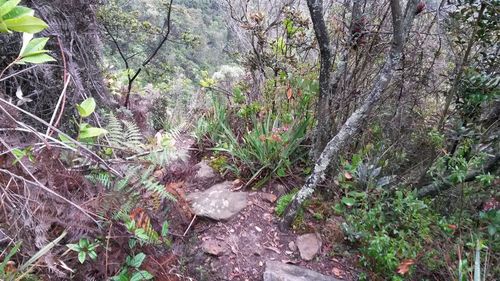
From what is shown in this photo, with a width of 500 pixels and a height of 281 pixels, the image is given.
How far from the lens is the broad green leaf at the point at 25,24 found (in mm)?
1063

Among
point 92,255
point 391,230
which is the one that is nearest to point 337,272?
point 391,230

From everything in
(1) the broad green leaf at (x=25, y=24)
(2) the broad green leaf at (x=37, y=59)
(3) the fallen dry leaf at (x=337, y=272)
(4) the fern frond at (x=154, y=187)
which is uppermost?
(1) the broad green leaf at (x=25, y=24)

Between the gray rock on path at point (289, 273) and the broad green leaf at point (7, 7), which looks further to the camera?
the gray rock on path at point (289, 273)

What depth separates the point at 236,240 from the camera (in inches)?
102

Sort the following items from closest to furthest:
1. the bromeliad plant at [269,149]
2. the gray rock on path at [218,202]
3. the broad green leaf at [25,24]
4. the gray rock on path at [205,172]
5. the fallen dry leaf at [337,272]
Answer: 1. the broad green leaf at [25,24]
2. the fallen dry leaf at [337,272]
3. the gray rock on path at [218,202]
4. the bromeliad plant at [269,149]
5. the gray rock on path at [205,172]

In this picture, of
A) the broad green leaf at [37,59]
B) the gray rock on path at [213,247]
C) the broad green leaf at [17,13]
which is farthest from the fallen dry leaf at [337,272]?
the broad green leaf at [17,13]

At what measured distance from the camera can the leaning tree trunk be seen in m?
2.13

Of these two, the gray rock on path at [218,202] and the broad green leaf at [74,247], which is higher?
the broad green leaf at [74,247]

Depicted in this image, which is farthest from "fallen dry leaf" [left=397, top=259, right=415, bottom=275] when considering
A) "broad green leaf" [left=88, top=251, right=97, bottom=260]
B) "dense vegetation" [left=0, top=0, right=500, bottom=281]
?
"broad green leaf" [left=88, top=251, right=97, bottom=260]

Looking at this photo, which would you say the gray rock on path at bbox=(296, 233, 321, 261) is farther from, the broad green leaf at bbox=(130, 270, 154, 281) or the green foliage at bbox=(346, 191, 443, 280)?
the broad green leaf at bbox=(130, 270, 154, 281)

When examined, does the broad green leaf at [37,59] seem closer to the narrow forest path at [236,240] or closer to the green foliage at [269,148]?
the narrow forest path at [236,240]

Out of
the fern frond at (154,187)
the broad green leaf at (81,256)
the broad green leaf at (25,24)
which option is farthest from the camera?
the fern frond at (154,187)

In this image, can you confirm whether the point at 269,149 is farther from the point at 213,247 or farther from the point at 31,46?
the point at 31,46

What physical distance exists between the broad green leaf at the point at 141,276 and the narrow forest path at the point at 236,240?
0.32 meters
